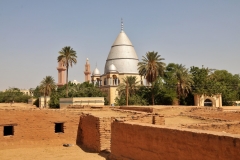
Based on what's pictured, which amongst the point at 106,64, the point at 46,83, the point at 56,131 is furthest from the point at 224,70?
the point at 56,131

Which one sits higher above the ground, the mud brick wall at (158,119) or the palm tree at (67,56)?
the palm tree at (67,56)

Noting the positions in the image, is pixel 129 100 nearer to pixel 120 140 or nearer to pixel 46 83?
pixel 46 83

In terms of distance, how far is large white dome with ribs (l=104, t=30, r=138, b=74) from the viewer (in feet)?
160

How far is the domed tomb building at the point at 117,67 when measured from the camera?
44.8 m

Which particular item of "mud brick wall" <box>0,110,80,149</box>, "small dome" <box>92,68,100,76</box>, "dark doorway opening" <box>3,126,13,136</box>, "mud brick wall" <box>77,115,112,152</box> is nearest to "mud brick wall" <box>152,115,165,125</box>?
"mud brick wall" <box>77,115,112,152</box>

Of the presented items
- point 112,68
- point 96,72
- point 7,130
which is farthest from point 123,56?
point 7,130

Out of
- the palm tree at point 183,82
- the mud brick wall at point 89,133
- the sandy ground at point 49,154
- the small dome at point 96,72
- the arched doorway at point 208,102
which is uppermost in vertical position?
the small dome at point 96,72

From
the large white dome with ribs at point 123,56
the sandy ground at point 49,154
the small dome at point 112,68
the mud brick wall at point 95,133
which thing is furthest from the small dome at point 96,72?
the sandy ground at point 49,154

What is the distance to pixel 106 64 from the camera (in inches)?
2013

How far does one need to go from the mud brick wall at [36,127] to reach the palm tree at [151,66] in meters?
20.1

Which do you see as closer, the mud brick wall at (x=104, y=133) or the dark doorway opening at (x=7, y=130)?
the mud brick wall at (x=104, y=133)

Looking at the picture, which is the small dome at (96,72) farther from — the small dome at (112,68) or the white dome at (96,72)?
the small dome at (112,68)

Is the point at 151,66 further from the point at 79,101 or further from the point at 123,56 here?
the point at 123,56

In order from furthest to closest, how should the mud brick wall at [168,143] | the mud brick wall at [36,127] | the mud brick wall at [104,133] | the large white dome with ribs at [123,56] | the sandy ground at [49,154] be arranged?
the large white dome with ribs at [123,56] < the mud brick wall at [36,127] < the mud brick wall at [104,133] < the sandy ground at [49,154] < the mud brick wall at [168,143]
